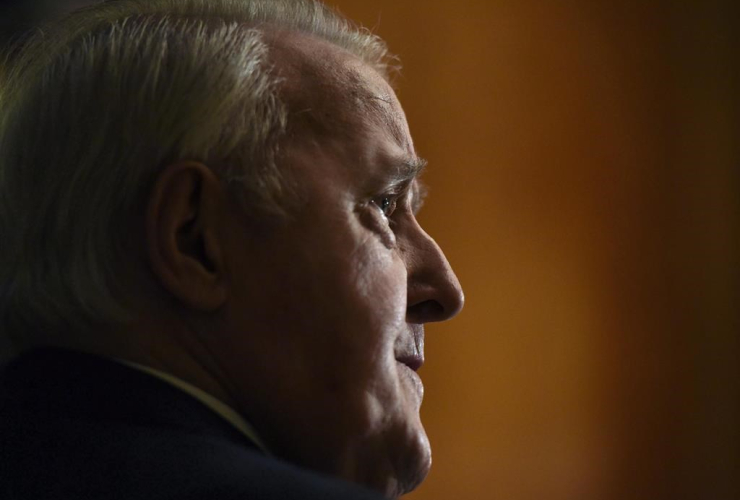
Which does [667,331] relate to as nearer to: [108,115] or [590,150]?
[590,150]

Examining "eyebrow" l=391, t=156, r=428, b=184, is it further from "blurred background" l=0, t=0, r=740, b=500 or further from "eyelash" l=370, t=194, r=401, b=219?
"blurred background" l=0, t=0, r=740, b=500

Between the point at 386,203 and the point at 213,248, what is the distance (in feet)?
0.72

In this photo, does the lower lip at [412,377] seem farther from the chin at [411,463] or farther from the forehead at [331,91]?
the forehead at [331,91]

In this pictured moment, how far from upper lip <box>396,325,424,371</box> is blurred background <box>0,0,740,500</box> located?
1836mm

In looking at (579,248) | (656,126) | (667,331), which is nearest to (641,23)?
(656,126)

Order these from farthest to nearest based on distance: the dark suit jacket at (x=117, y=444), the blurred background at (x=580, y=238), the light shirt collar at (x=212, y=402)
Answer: the blurred background at (x=580, y=238)
the light shirt collar at (x=212, y=402)
the dark suit jacket at (x=117, y=444)

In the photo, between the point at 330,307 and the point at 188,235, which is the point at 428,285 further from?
the point at 188,235

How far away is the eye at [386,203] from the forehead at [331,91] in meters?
0.06

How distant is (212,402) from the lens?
818 mm

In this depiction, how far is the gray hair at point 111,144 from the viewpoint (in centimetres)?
86

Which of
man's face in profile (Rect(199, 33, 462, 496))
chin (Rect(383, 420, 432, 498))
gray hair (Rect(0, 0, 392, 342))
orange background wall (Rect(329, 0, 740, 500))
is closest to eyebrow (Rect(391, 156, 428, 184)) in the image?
man's face in profile (Rect(199, 33, 462, 496))

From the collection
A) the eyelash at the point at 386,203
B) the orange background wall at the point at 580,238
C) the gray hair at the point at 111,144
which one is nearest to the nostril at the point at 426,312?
the eyelash at the point at 386,203

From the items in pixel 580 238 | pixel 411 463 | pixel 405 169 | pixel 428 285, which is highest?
pixel 405 169

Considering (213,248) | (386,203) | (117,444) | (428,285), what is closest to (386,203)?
(386,203)
